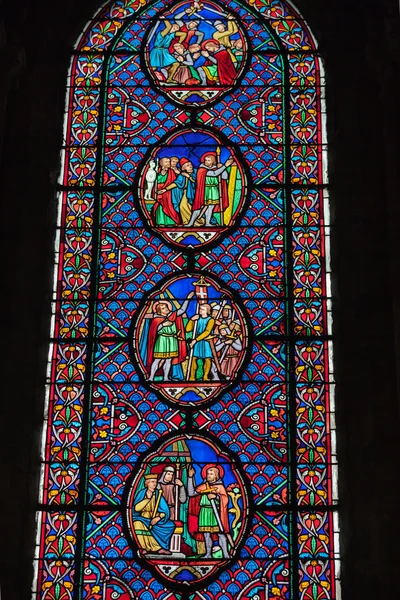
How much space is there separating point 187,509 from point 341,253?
234cm

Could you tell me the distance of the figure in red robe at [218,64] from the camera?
13438mm

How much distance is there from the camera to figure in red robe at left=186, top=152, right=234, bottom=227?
12.7 meters

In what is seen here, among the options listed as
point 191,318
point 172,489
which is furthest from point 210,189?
point 172,489

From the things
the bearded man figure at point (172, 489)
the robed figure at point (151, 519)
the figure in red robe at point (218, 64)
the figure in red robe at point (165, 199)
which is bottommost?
the robed figure at point (151, 519)

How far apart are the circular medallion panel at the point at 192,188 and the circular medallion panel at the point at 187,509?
1805 mm

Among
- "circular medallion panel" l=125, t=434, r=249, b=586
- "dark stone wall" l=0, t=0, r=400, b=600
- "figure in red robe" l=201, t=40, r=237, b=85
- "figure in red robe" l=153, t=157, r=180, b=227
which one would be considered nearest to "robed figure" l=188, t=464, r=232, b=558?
"circular medallion panel" l=125, t=434, r=249, b=586

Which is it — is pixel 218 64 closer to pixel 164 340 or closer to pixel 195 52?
pixel 195 52

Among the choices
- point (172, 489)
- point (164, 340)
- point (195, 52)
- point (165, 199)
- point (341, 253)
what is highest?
point (195, 52)

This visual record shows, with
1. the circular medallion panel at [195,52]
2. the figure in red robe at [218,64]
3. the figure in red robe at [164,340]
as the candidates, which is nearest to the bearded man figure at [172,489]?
the figure in red robe at [164,340]

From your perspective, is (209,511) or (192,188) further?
(192,188)

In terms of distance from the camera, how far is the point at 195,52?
13.6 meters

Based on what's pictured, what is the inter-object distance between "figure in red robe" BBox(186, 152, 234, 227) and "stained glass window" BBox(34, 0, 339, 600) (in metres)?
0.01

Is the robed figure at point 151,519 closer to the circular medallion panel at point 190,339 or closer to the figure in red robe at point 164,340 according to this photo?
the circular medallion panel at point 190,339

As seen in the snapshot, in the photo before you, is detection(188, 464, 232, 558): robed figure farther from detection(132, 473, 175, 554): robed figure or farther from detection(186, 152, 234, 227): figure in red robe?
detection(186, 152, 234, 227): figure in red robe
